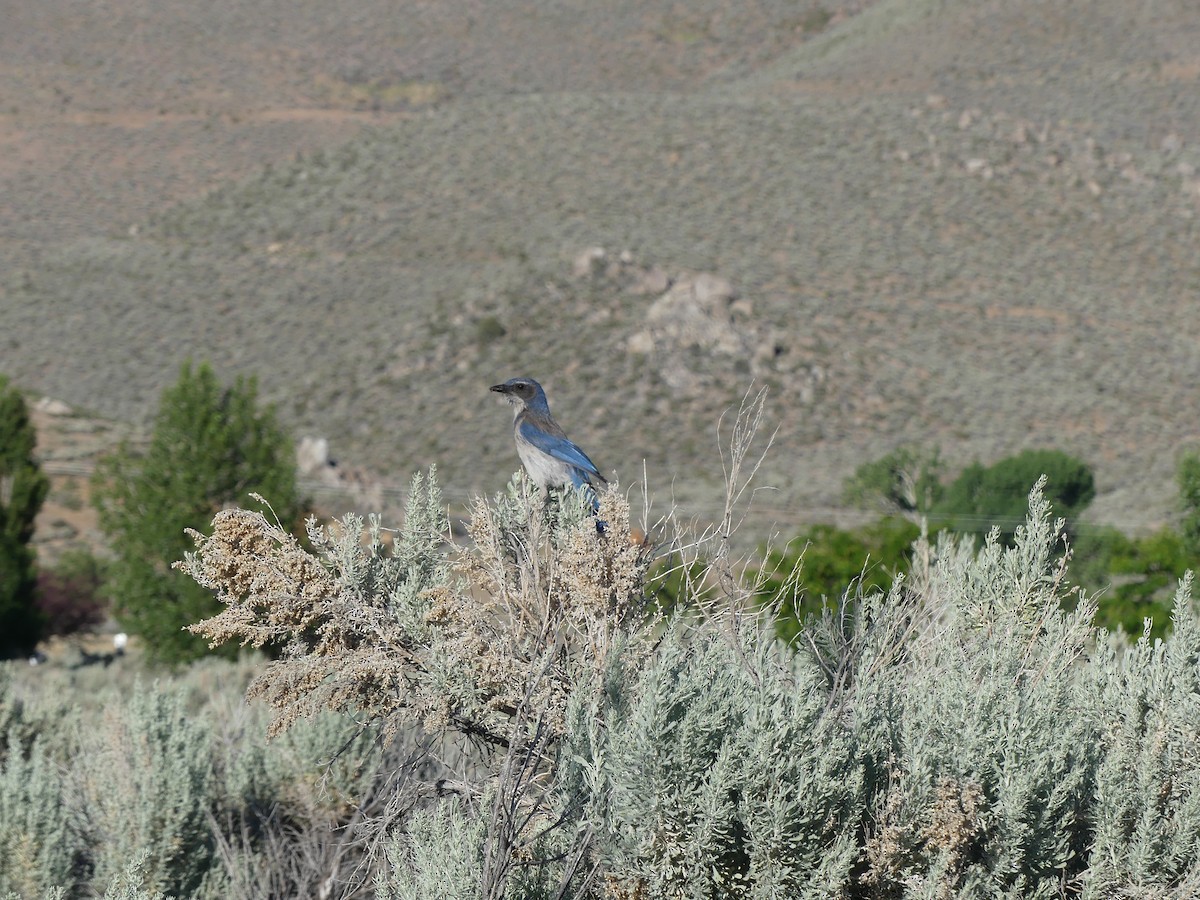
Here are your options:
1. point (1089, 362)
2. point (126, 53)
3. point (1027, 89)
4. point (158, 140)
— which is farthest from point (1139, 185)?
point (126, 53)

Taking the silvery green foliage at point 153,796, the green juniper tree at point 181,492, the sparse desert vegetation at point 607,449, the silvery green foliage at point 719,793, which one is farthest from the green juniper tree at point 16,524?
the silvery green foliage at point 719,793

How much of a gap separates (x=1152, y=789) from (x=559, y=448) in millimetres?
2422

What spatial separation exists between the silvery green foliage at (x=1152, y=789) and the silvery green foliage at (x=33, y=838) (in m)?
4.36

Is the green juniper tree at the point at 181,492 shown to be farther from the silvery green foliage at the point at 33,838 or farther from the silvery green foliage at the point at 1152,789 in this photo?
the silvery green foliage at the point at 1152,789

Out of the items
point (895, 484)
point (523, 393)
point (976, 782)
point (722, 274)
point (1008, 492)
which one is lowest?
point (976, 782)

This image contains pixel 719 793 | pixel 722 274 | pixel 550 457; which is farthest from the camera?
pixel 722 274

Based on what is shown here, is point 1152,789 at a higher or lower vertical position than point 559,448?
lower

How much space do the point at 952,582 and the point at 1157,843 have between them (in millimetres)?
1721

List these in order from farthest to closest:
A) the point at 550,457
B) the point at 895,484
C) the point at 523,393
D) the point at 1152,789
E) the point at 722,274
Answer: the point at 722,274
the point at 895,484
the point at 523,393
the point at 550,457
the point at 1152,789

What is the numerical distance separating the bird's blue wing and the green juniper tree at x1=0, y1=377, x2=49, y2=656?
18802mm

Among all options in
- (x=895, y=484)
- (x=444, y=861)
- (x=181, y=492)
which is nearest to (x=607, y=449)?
(x=895, y=484)

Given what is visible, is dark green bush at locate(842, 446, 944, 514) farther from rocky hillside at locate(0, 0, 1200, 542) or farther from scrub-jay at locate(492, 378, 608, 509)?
scrub-jay at locate(492, 378, 608, 509)

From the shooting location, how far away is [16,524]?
72.5 ft

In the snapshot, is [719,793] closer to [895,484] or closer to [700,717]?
[700,717]
